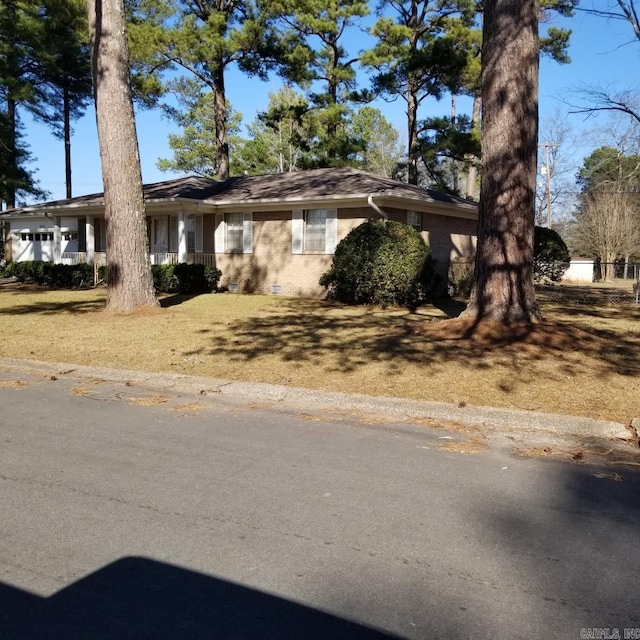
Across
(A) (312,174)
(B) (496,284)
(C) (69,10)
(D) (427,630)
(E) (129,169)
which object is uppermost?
(C) (69,10)

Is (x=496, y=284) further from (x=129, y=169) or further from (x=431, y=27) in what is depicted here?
(x=431, y=27)

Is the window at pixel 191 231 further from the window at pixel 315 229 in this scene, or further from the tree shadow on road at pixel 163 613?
the tree shadow on road at pixel 163 613

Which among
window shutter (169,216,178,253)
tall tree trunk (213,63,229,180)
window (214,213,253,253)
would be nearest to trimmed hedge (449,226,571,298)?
window (214,213,253,253)

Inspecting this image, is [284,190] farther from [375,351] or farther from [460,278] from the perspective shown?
[375,351]

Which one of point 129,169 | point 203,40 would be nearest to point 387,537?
point 129,169

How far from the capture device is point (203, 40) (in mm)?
25906

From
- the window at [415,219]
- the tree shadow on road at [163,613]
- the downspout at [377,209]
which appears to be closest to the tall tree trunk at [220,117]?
the window at [415,219]

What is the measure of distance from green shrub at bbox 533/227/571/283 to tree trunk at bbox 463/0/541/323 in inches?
395

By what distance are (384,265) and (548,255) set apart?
6.84m

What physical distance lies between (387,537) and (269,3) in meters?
27.2

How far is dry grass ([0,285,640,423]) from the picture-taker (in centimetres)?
682

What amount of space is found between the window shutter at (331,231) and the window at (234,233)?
10.2 ft

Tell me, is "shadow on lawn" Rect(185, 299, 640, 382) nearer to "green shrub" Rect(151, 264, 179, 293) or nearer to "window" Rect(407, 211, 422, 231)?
"window" Rect(407, 211, 422, 231)

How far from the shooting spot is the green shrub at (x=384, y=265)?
15.3 meters
